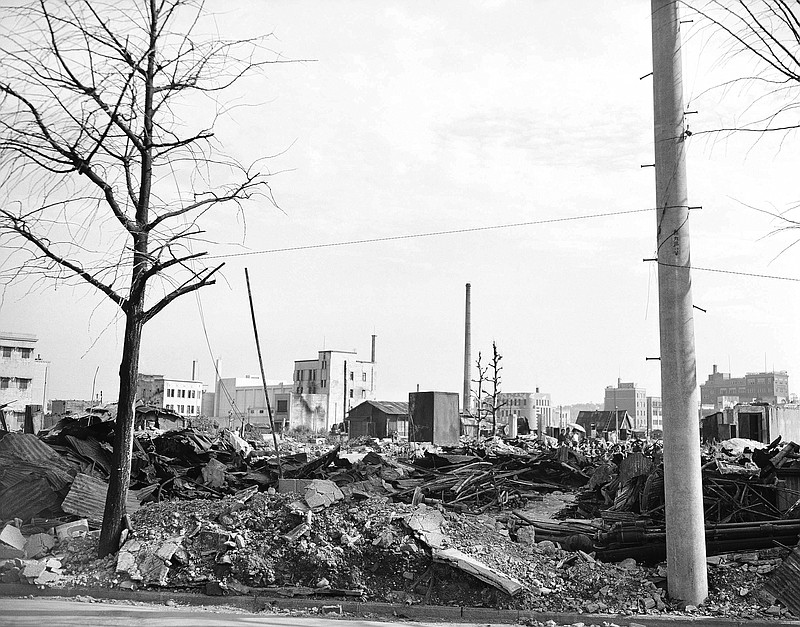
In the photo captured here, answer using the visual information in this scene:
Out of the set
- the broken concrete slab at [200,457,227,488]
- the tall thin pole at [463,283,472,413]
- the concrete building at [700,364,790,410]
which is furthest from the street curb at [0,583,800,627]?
the concrete building at [700,364,790,410]

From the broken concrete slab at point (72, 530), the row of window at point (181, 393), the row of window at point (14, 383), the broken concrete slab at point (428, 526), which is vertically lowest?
the broken concrete slab at point (72, 530)

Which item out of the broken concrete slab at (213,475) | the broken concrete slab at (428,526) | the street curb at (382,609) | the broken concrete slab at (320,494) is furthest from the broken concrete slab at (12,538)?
the broken concrete slab at (428,526)

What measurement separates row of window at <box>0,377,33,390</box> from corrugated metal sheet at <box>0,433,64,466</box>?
4714cm

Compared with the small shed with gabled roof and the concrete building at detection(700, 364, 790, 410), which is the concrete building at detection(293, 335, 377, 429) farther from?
the concrete building at detection(700, 364, 790, 410)

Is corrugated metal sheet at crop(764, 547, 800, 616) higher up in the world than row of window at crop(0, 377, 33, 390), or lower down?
lower down

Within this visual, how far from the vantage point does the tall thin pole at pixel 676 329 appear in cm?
826

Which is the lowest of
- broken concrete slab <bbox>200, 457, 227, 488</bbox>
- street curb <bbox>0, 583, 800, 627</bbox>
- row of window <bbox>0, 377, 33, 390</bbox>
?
street curb <bbox>0, 583, 800, 627</bbox>

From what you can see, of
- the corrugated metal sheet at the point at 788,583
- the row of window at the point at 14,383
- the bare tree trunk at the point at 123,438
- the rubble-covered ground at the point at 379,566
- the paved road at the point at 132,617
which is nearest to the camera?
the paved road at the point at 132,617

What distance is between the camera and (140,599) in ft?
29.1

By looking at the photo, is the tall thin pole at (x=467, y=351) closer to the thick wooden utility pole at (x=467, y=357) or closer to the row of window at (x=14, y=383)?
the thick wooden utility pole at (x=467, y=357)

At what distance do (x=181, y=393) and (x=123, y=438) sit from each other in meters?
85.9

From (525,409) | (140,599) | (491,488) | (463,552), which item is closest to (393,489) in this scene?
(491,488)

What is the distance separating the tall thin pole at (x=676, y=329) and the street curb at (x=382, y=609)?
57 cm

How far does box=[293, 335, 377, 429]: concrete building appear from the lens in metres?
87.3
